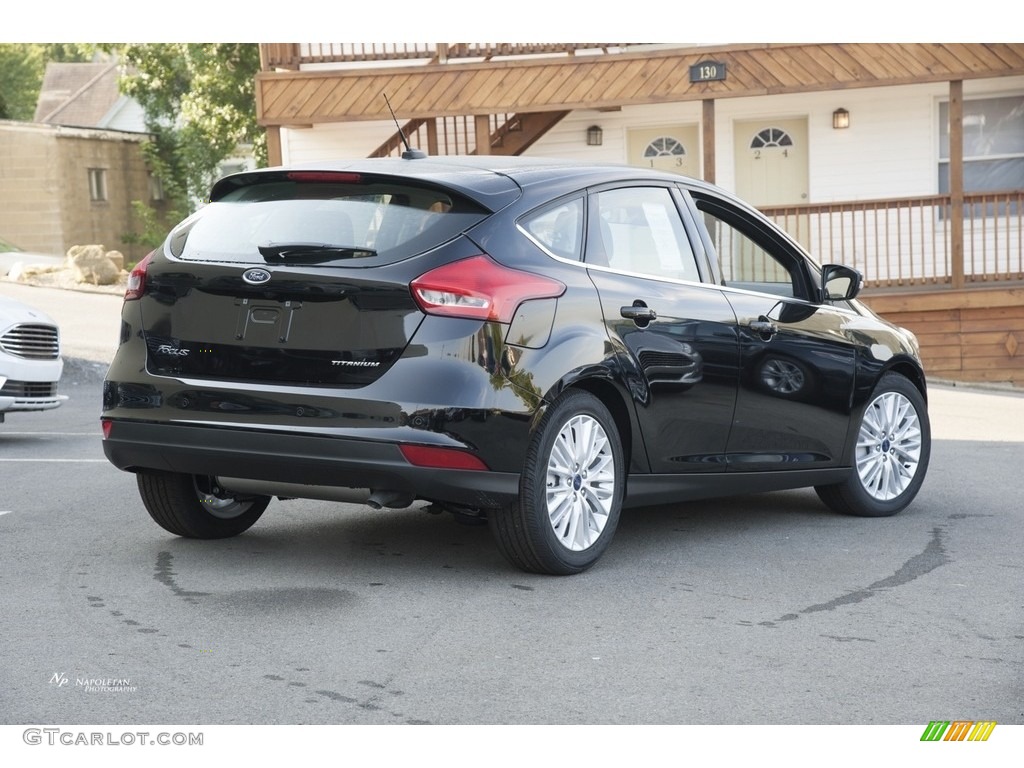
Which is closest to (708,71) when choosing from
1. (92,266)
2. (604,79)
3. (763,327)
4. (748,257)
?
(604,79)

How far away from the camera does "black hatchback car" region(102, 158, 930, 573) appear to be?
18.0ft

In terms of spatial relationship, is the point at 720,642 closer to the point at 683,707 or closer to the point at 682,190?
the point at 683,707

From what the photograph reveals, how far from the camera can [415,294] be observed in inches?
215

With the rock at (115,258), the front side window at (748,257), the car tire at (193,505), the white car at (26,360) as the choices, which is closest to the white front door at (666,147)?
the rock at (115,258)

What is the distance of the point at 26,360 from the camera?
11.1 meters

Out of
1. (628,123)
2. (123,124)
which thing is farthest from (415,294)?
(123,124)

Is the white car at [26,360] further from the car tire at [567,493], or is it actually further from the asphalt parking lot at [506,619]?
the car tire at [567,493]

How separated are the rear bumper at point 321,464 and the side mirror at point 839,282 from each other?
2613 mm

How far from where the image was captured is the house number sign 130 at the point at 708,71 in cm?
1809

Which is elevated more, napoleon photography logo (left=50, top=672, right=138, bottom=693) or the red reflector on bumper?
the red reflector on bumper

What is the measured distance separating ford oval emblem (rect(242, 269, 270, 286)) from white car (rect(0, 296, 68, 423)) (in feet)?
19.5

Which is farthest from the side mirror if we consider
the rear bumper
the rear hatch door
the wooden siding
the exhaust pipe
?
the wooden siding
